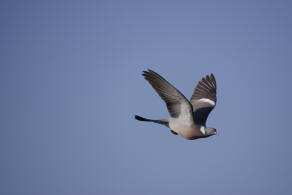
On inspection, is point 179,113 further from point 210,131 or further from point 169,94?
point 210,131

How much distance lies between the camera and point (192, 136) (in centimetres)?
1079

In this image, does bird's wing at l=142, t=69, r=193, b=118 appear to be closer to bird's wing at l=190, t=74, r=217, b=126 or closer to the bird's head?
the bird's head

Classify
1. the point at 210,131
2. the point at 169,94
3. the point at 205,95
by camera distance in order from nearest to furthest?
the point at 169,94, the point at 210,131, the point at 205,95

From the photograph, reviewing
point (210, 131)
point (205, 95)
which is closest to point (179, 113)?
point (210, 131)

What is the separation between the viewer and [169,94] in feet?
31.9

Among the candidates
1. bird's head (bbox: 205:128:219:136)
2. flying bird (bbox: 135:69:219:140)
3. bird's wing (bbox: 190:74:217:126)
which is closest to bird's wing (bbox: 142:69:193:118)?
flying bird (bbox: 135:69:219:140)

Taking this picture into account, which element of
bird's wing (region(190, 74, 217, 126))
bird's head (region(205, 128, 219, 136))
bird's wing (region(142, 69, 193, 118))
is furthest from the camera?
bird's wing (region(190, 74, 217, 126))

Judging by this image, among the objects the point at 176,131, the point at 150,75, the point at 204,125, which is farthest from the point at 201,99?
the point at 150,75

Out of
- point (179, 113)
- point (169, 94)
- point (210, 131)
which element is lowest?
point (210, 131)

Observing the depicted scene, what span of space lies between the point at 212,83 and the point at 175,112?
17.3 feet

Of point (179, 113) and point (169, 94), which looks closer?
point (169, 94)

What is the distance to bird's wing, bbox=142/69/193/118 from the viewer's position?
9.31 m

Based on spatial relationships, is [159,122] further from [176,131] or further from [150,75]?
[150,75]

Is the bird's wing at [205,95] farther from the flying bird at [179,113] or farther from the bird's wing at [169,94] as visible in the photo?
the bird's wing at [169,94]
